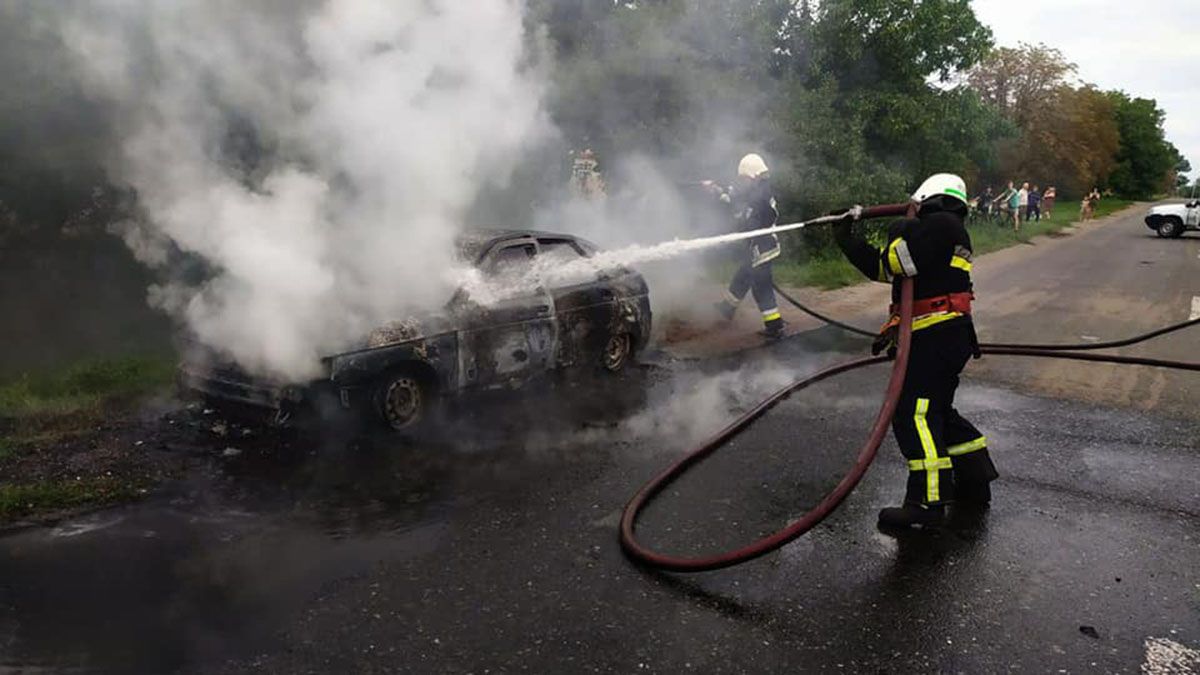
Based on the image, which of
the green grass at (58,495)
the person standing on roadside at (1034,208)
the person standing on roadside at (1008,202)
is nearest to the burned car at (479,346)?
the green grass at (58,495)

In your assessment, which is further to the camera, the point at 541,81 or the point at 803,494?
the point at 541,81

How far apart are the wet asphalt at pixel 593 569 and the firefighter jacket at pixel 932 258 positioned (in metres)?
1.16

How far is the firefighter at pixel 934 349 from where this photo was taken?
443 cm

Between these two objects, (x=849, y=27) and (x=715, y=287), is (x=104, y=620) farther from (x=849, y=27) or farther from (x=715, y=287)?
(x=849, y=27)

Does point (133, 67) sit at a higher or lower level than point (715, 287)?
higher

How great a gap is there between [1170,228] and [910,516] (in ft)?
99.7

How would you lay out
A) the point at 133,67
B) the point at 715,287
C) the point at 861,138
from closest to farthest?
the point at 133,67, the point at 715,287, the point at 861,138

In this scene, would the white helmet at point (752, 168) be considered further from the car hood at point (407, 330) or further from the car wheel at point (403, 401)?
the car wheel at point (403, 401)

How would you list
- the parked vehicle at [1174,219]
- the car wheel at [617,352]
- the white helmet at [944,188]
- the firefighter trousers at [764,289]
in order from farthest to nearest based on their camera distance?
the parked vehicle at [1174,219] < the firefighter trousers at [764,289] < the car wheel at [617,352] < the white helmet at [944,188]

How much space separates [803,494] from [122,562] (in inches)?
140

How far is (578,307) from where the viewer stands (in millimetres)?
7141

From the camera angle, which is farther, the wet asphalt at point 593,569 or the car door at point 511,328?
the car door at point 511,328

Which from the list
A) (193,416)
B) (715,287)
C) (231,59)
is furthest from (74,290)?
(715,287)

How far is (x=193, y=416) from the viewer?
20.2 ft
